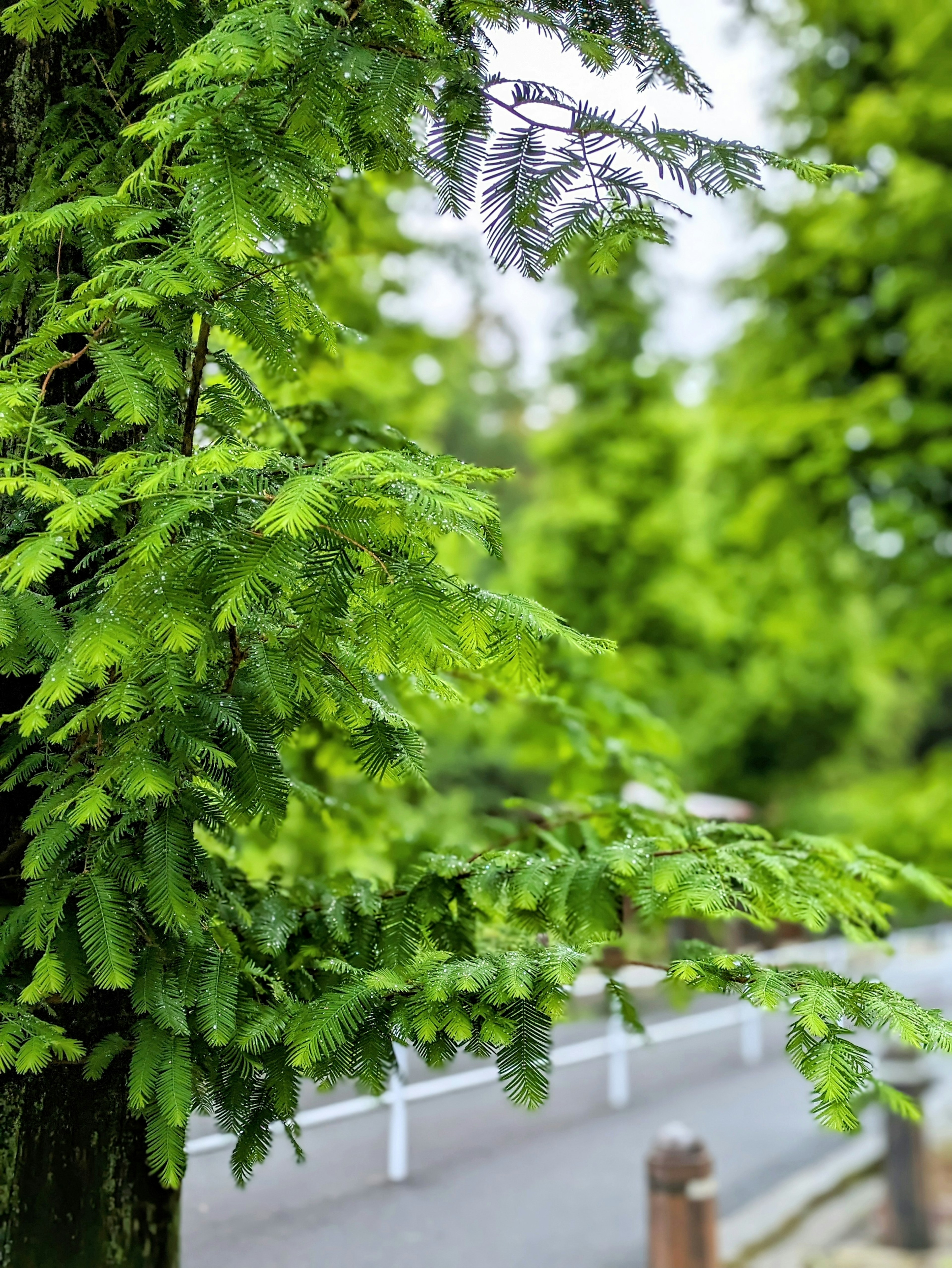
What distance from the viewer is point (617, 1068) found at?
5.90 metres

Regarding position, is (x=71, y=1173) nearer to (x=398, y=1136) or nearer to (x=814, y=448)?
(x=398, y=1136)

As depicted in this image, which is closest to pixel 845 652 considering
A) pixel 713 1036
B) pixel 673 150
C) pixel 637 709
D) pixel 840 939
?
pixel 840 939

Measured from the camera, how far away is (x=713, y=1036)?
775 cm

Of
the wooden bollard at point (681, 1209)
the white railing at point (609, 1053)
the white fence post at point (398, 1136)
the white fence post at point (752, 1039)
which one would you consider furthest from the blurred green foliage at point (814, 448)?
the wooden bollard at point (681, 1209)

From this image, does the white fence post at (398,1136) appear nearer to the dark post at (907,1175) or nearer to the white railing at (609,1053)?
the white railing at (609,1053)

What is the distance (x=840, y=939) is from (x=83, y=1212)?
429 inches

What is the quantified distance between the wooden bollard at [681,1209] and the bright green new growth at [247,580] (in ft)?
10.1

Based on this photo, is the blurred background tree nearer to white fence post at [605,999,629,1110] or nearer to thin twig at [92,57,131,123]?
thin twig at [92,57,131,123]

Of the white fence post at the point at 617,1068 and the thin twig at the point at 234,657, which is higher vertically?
the thin twig at the point at 234,657

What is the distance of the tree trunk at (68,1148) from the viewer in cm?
154

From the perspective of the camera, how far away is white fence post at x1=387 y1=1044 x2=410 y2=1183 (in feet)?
10.5

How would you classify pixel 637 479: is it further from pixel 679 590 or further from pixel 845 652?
pixel 845 652

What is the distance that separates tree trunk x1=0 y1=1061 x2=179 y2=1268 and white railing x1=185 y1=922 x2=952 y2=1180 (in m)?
0.44

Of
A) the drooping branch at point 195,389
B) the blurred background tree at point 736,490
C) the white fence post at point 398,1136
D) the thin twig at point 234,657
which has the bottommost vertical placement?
the white fence post at point 398,1136
